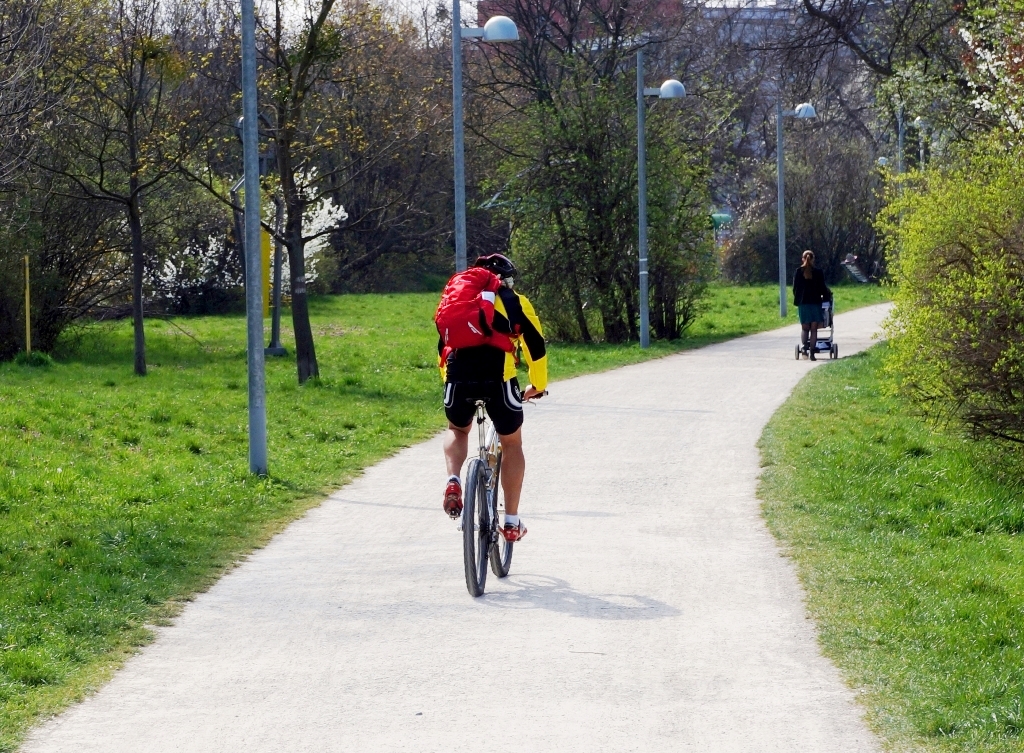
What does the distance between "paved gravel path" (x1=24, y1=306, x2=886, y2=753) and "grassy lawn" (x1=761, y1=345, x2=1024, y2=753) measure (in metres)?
0.20

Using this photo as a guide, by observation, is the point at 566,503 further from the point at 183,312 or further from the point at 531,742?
the point at 183,312

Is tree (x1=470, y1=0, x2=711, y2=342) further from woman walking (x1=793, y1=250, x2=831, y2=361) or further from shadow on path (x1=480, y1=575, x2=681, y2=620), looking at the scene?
shadow on path (x1=480, y1=575, x2=681, y2=620)

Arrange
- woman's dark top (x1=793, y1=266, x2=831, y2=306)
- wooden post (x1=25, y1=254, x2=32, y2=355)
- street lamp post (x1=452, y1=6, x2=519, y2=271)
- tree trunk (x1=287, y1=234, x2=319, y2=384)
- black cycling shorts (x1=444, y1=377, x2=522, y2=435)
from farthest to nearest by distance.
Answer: wooden post (x1=25, y1=254, x2=32, y2=355) → woman's dark top (x1=793, y1=266, x2=831, y2=306) → tree trunk (x1=287, y1=234, x2=319, y2=384) → street lamp post (x1=452, y1=6, x2=519, y2=271) → black cycling shorts (x1=444, y1=377, x2=522, y2=435)

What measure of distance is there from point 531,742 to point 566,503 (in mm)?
5273

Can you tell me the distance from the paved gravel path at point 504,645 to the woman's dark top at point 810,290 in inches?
430

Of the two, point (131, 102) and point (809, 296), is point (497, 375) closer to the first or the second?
point (809, 296)

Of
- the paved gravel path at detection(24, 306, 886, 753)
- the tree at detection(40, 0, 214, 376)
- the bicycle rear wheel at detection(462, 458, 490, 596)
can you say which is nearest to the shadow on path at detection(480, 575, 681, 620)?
the paved gravel path at detection(24, 306, 886, 753)

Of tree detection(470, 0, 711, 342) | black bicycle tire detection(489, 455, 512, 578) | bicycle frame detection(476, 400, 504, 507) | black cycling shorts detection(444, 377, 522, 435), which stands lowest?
black bicycle tire detection(489, 455, 512, 578)

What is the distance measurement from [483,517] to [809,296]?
14.9 m

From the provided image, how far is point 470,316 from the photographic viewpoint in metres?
6.96

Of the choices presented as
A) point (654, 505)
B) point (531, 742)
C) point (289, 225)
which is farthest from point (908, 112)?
point (531, 742)

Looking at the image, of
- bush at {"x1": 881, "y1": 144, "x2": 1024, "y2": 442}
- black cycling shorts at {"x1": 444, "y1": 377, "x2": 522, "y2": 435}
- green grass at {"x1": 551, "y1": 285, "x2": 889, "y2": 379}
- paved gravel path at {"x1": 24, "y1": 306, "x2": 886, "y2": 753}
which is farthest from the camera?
Result: green grass at {"x1": 551, "y1": 285, "x2": 889, "y2": 379}

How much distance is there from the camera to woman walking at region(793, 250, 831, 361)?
21.1 meters

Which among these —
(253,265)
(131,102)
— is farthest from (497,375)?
(131,102)
